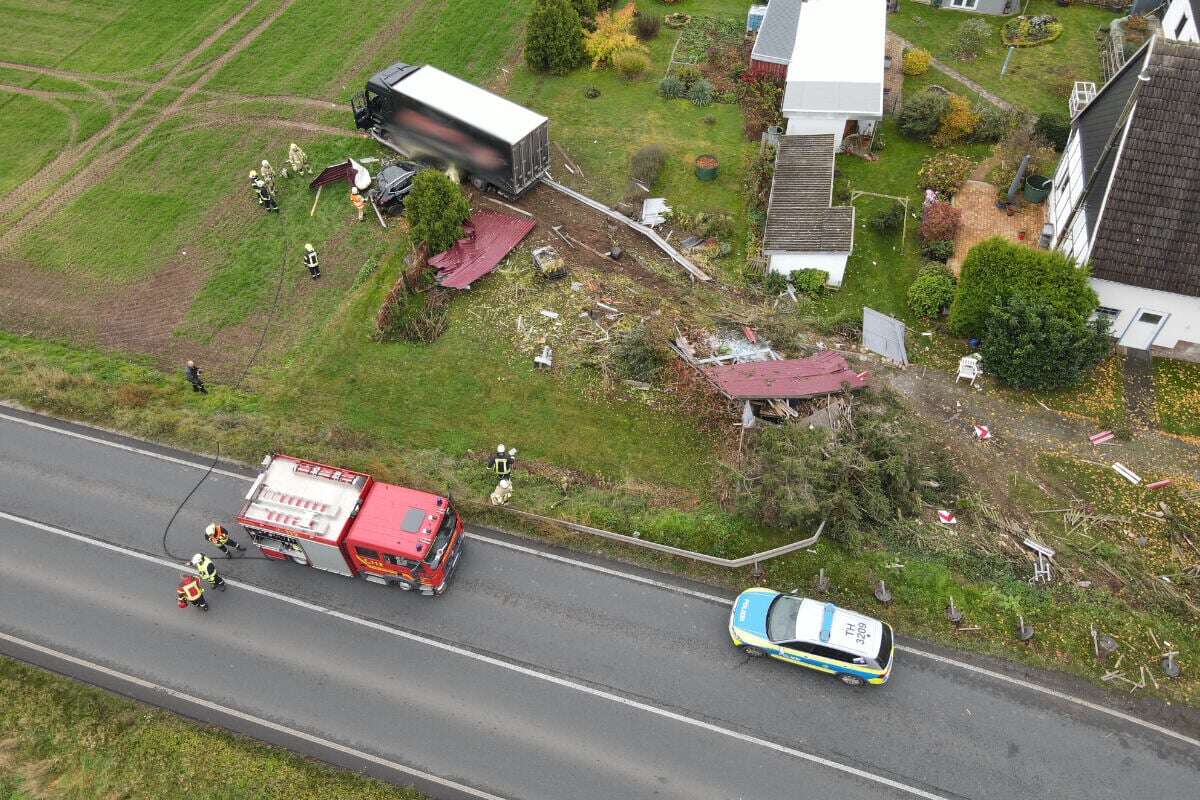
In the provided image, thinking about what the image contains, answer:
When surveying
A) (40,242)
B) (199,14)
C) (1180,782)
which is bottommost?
(1180,782)

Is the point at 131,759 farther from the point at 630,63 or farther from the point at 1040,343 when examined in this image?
the point at 630,63

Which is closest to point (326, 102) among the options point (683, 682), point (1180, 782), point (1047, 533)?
point (683, 682)

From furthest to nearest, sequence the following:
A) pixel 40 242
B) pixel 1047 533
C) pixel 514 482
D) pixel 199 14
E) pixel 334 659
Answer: pixel 199 14, pixel 40 242, pixel 514 482, pixel 1047 533, pixel 334 659

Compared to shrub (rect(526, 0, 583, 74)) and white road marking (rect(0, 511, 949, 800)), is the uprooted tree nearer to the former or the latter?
white road marking (rect(0, 511, 949, 800))

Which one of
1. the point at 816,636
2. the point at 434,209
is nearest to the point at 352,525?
the point at 816,636

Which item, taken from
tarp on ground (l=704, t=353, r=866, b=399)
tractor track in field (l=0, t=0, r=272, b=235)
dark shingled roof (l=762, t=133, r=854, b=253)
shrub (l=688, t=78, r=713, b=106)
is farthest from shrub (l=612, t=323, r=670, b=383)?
tractor track in field (l=0, t=0, r=272, b=235)

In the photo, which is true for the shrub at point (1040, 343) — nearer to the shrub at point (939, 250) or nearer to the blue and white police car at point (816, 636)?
the shrub at point (939, 250)

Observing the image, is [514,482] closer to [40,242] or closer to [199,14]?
[40,242]

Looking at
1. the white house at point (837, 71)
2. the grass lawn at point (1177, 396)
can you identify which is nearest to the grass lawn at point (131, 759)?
the grass lawn at point (1177, 396)
